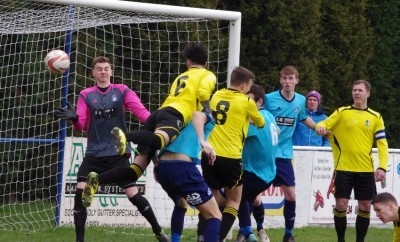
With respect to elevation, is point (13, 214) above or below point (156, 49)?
below

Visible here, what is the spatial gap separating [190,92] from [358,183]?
3.02m

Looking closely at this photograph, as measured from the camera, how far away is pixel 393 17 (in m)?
21.2

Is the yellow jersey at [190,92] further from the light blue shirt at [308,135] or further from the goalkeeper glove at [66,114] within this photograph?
the light blue shirt at [308,135]

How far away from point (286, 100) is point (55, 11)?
3.24m

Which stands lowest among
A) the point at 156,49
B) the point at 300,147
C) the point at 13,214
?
the point at 13,214

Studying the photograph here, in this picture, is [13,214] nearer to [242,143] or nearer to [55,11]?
[55,11]

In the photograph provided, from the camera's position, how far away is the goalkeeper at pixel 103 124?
412 inches

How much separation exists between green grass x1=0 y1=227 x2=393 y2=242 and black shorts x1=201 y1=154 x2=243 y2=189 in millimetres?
1627

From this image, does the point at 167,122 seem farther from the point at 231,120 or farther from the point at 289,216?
the point at 289,216

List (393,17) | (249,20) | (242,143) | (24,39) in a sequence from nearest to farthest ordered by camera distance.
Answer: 1. (242,143)
2. (24,39)
3. (249,20)
4. (393,17)

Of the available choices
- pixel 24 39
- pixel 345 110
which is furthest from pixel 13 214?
pixel 345 110

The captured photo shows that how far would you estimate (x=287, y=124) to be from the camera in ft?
38.8

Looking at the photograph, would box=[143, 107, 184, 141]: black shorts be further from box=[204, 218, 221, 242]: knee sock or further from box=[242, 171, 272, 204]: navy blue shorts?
box=[242, 171, 272, 204]: navy blue shorts

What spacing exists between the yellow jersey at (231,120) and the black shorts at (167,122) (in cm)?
106
